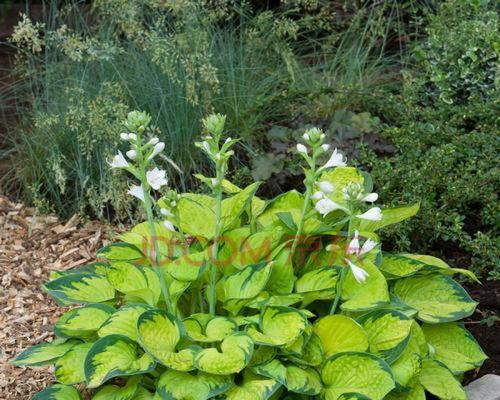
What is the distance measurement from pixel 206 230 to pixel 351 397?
709 millimetres

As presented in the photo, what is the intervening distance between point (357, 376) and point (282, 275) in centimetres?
40

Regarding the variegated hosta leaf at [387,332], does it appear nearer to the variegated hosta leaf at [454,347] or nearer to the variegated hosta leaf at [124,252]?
the variegated hosta leaf at [454,347]

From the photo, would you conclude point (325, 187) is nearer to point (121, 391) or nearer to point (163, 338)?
point (163, 338)

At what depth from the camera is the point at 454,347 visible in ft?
8.71

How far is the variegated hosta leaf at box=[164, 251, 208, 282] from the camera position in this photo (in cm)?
245

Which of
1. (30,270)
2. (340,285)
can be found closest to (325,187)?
(340,285)

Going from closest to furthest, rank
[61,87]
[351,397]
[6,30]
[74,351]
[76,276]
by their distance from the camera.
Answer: [351,397]
[74,351]
[76,276]
[61,87]
[6,30]

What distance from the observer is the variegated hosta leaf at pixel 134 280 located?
2.53 m

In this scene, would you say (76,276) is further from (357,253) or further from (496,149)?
(496,149)

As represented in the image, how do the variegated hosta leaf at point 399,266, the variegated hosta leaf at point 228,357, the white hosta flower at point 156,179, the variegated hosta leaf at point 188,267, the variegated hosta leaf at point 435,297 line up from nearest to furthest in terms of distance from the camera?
the variegated hosta leaf at point 228,357
the white hosta flower at point 156,179
the variegated hosta leaf at point 188,267
the variegated hosta leaf at point 435,297
the variegated hosta leaf at point 399,266

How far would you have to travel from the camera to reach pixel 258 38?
4523 millimetres

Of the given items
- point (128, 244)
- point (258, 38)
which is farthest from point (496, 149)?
point (128, 244)

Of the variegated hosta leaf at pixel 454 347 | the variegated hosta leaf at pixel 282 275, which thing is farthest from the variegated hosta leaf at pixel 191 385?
the variegated hosta leaf at pixel 454 347

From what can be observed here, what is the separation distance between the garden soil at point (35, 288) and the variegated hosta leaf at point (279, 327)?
833mm
